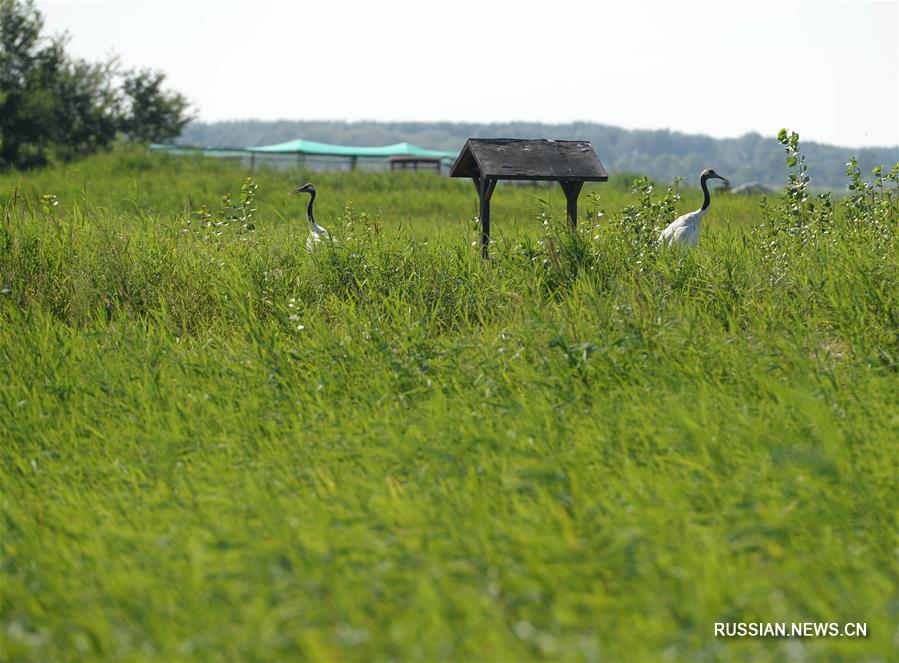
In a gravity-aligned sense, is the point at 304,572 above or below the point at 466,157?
below

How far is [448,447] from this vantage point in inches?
190

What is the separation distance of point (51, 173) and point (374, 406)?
88.6 feet

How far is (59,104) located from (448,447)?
154 ft

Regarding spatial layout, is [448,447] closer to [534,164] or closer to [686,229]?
[534,164]

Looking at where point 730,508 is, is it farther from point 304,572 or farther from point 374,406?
point 374,406

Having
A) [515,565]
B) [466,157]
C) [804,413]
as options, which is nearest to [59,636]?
[515,565]

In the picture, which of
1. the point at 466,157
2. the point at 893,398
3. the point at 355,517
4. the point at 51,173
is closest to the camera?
the point at 355,517

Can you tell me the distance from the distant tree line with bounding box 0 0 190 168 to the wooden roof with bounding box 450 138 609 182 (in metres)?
31.0

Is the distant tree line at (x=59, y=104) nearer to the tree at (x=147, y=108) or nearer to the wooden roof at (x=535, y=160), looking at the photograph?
the tree at (x=147, y=108)

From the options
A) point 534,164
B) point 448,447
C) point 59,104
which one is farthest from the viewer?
point 59,104

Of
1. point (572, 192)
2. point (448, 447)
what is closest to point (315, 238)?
point (572, 192)

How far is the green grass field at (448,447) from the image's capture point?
3482 mm

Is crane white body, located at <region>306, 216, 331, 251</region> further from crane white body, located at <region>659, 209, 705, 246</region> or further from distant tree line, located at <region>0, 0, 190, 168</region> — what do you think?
distant tree line, located at <region>0, 0, 190, 168</region>

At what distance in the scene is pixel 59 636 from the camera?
361 cm
